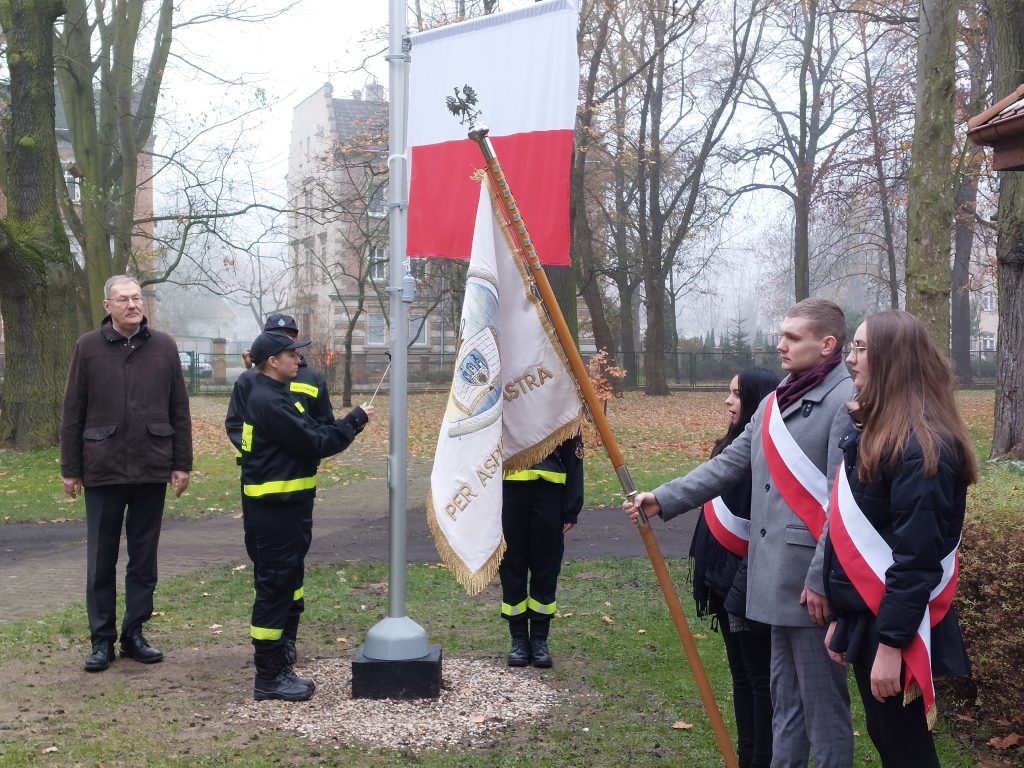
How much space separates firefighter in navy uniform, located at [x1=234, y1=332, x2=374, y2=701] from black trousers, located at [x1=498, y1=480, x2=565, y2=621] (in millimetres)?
1231

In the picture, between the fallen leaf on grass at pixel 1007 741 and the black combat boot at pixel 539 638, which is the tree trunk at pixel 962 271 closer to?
the black combat boot at pixel 539 638

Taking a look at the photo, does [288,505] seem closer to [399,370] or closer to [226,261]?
[399,370]

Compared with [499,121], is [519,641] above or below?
below

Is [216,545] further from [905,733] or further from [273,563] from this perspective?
[905,733]

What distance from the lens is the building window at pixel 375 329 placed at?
177 feet

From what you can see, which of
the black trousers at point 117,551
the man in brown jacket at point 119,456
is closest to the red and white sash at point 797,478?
the man in brown jacket at point 119,456

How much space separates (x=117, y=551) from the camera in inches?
253

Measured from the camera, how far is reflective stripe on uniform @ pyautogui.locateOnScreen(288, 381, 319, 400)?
594cm

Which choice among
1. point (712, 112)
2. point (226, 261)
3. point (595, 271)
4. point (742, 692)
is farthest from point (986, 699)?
point (712, 112)

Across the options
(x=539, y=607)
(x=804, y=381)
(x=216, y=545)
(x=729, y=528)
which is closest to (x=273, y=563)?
(x=539, y=607)

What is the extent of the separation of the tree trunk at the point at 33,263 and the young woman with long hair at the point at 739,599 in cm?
1402

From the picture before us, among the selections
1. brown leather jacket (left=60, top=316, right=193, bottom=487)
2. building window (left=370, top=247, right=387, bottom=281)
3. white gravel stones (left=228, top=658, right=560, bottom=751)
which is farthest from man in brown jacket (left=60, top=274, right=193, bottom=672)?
building window (left=370, top=247, right=387, bottom=281)

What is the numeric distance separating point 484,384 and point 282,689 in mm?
2015

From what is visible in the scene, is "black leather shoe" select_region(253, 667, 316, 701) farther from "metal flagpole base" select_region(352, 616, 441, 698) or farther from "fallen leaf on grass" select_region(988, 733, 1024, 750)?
"fallen leaf on grass" select_region(988, 733, 1024, 750)
